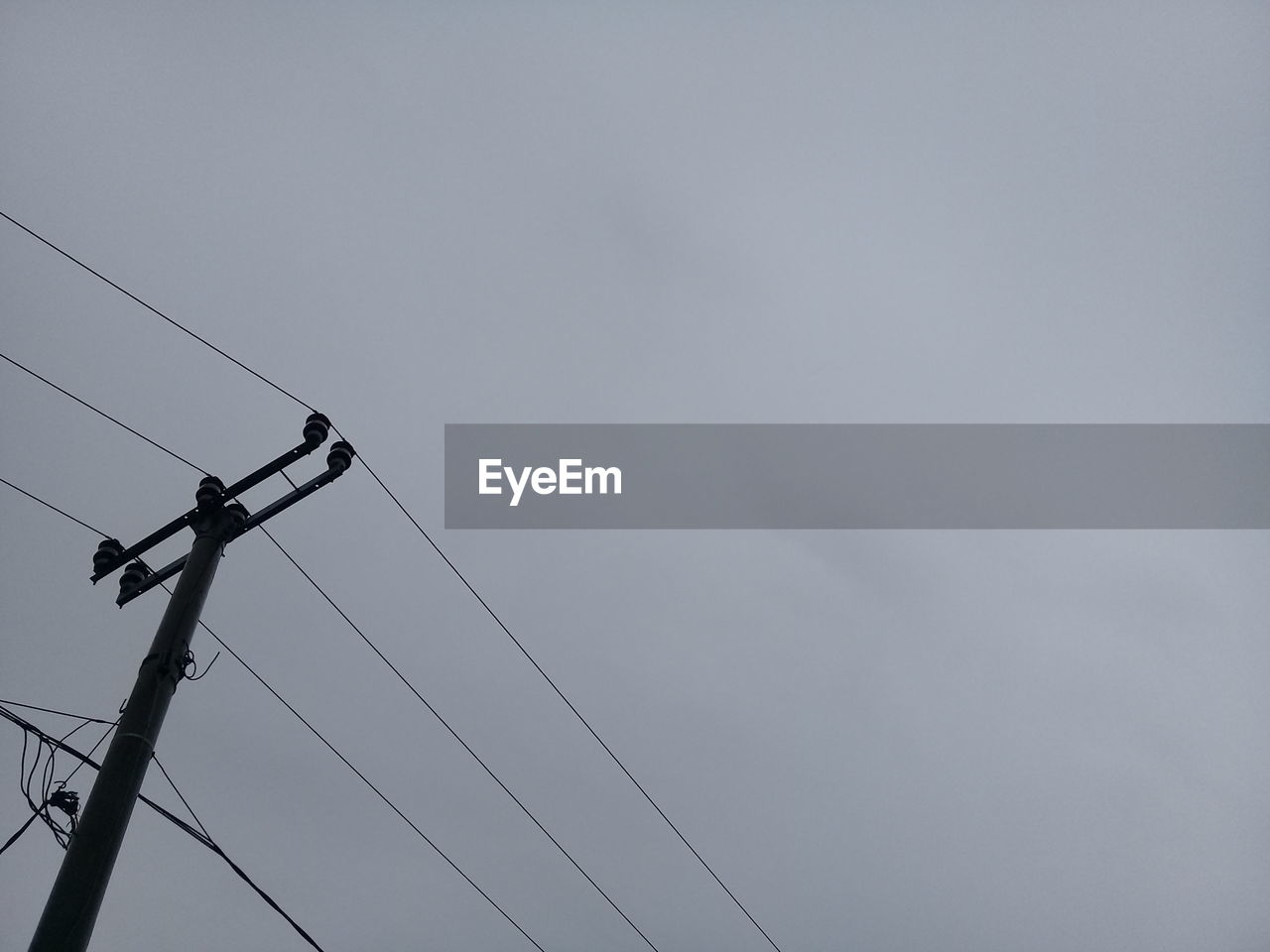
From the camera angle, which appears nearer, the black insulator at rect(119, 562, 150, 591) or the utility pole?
the utility pole

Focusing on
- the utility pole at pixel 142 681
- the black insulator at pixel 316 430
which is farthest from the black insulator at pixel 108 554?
the black insulator at pixel 316 430

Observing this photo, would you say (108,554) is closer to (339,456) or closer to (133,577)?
(133,577)

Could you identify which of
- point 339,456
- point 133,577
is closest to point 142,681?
point 133,577

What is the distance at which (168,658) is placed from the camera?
8992 mm

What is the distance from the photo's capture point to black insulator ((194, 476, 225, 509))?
9883 mm

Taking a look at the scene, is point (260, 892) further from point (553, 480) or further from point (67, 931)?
point (553, 480)

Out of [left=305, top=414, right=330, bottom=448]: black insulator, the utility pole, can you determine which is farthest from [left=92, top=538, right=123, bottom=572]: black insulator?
[left=305, top=414, right=330, bottom=448]: black insulator

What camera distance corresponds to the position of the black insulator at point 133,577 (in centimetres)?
1012

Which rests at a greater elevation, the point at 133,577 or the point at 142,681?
the point at 133,577

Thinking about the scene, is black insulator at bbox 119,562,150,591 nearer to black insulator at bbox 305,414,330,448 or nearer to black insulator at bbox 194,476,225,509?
black insulator at bbox 194,476,225,509

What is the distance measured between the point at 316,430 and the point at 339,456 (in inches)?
13.6

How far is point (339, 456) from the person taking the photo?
10.5m

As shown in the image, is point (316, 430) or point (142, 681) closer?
point (142, 681)

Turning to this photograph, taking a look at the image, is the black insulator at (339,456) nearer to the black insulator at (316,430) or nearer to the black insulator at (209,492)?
the black insulator at (316,430)
